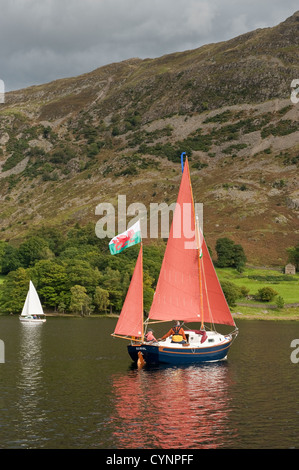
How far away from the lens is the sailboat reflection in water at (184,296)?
55.2 m

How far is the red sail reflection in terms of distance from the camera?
101ft

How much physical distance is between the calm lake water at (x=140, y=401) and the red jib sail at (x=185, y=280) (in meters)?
6.17

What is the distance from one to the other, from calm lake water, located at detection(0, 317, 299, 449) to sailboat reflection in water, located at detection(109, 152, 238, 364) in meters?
2.31

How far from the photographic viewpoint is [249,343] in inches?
2980

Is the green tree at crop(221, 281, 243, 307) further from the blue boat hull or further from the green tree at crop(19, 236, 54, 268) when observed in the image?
the blue boat hull

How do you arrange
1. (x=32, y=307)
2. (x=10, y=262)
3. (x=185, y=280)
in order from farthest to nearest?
1. (x=10, y=262)
2. (x=32, y=307)
3. (x=185, y=280)

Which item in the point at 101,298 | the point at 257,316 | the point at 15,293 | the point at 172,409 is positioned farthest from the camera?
the point at 15,293

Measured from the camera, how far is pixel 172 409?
38.0 metres

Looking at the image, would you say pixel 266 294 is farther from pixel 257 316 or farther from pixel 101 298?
pixel 101 298

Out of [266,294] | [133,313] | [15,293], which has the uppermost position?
[133,313]

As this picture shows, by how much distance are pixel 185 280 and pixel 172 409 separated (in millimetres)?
21911

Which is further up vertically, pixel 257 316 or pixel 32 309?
pixel 32 309

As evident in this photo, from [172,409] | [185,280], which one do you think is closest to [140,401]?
[172,409]

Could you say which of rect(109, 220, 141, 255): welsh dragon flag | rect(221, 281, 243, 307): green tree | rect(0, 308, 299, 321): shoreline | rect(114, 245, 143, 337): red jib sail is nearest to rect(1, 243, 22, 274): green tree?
rect(0, 308, 299, 321): shoreline
